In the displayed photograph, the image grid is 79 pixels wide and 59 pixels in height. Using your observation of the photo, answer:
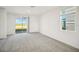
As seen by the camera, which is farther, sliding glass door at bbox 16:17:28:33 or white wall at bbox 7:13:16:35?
sliding glass door at bbox 16:17:28:33

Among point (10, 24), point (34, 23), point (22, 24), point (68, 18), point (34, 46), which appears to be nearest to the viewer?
point (34, 46)

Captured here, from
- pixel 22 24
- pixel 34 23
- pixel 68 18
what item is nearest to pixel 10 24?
pixel 22 24

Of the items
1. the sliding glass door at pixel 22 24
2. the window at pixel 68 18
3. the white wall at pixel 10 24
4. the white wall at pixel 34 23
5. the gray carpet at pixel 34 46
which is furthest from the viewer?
the sliding glass door at pixel 22 24

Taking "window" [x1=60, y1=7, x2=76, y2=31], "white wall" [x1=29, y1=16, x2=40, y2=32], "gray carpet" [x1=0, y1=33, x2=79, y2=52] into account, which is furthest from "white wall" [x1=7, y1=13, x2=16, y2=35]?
"window" [x1=60, y1=7, x2=76, y2=31]

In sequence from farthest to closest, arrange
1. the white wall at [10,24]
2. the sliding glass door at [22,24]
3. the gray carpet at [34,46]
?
the sliding glass door at [22,24], the white wall at [10,24], the gray carpet at [34,46]

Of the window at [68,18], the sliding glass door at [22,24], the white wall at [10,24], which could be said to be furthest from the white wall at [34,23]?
the window at [68,18]

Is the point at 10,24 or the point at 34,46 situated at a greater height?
the point at 10,24

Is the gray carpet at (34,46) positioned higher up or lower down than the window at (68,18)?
lower down

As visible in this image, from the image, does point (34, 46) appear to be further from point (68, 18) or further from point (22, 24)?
point (22, 24)

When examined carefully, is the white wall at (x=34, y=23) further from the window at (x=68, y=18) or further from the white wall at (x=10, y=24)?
the window at (x=68, y=18)

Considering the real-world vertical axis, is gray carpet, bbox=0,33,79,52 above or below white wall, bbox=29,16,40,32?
below

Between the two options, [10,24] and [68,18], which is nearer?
[68,18]

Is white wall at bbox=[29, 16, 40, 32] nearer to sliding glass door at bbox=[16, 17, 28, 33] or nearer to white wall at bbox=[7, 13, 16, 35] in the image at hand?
sliding glass door at bbox=[16, 17, 28, 33]
